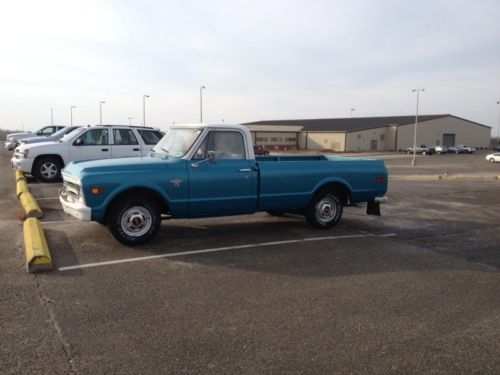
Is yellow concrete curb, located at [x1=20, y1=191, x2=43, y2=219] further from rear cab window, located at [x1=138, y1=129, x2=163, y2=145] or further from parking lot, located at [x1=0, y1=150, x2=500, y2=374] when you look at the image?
rear cab window, located at [x1=138, y1=129, x2=163, y2=145]

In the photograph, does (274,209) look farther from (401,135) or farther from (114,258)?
(401,135)

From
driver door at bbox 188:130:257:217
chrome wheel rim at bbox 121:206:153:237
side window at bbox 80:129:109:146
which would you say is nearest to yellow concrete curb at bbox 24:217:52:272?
chrome wheel rim at bbox 121:206:153:237

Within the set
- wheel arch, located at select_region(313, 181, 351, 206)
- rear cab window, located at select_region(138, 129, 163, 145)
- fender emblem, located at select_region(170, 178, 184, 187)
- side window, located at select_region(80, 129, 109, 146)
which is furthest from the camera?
rear cab window, located at select_region(138, 129, 163, 145)

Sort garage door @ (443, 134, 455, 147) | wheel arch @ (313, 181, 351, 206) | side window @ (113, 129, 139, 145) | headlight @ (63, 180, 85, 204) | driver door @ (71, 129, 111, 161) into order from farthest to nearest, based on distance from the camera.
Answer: garage door @ (443, 134, 455, 147), side window @ (113, 129, 139, 145), driver door @ (71, 129, 111, 161), wheel arch @ (313, 181, 351, 206), headlight @ (63, 180, 85, 204)

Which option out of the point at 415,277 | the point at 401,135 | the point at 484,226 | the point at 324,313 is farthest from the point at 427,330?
the point at 401,135

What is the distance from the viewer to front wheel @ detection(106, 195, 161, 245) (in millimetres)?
6887

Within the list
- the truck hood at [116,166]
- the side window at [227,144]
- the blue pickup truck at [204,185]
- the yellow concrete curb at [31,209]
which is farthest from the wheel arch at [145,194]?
the yellow concrete curb at [31,209]

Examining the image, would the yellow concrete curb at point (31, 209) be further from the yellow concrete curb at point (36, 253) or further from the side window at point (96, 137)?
the side window at point (96, 137)

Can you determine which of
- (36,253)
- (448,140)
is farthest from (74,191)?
(448,140)

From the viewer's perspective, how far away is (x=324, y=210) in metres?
8.70

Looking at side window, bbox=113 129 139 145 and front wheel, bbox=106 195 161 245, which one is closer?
front wheel, bbox=106 195 161 245

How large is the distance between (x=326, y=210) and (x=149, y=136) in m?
8.46

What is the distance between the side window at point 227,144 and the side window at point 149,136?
802 cm

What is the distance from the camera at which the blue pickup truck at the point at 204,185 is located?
22.5 ft
